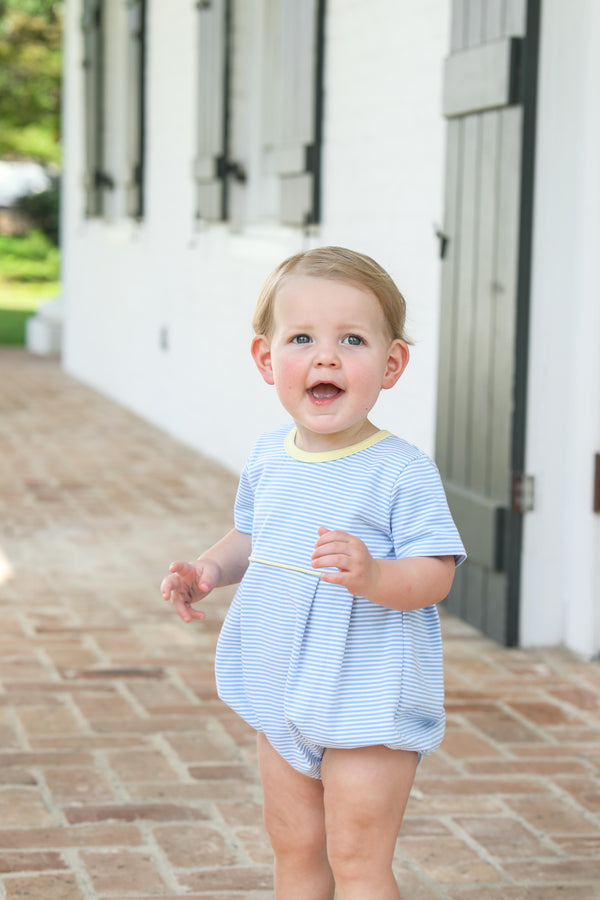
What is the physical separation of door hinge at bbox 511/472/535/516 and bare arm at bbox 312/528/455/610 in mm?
2470

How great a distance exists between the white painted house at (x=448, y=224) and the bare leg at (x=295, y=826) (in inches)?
94.7

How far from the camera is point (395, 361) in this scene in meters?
2.20

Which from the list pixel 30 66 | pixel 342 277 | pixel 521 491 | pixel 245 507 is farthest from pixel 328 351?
pixel 30 66

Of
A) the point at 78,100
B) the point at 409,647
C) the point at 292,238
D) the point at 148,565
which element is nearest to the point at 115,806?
the point at 409,647

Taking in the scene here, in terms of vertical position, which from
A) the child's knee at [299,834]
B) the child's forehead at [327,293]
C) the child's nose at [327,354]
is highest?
the child's forehead at [327,293]

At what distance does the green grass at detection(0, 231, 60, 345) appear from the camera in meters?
25.3

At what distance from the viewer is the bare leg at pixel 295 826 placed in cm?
224

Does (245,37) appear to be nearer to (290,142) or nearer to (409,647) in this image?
(290,142)

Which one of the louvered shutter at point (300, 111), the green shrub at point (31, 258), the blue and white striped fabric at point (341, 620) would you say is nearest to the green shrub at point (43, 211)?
the green shrub at point (31, 258)

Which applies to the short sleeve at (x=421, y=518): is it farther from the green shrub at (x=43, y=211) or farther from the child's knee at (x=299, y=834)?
the green shrub at (x=43, y=211)

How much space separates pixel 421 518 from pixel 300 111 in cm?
509

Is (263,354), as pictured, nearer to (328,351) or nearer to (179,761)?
(328,351)

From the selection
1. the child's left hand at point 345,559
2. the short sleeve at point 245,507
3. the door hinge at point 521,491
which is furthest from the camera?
the door hinge at point 521,491

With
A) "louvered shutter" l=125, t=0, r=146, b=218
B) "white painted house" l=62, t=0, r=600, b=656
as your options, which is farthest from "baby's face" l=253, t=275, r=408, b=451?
"louvered shutter" l=125, t=0, r=146, b=218
